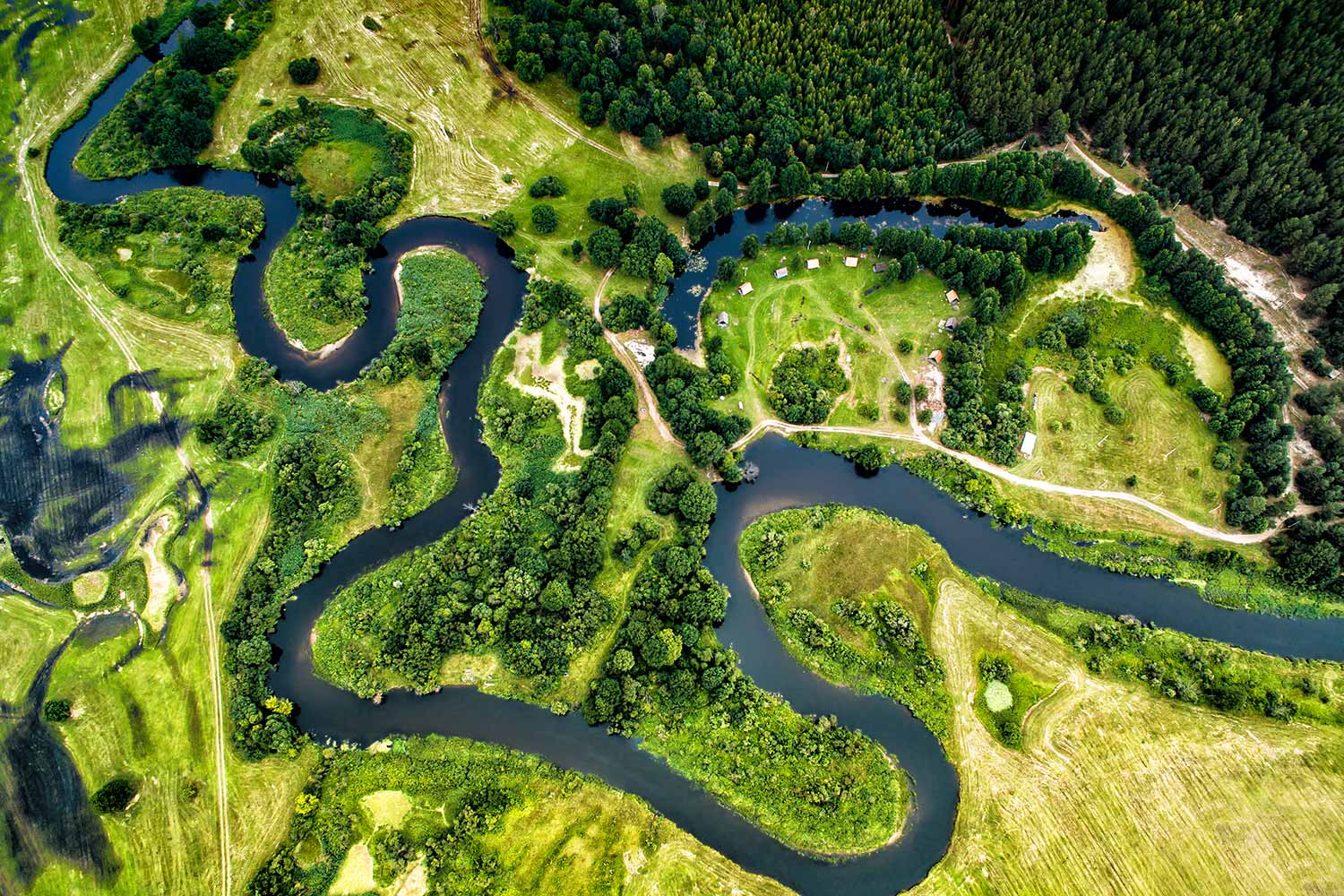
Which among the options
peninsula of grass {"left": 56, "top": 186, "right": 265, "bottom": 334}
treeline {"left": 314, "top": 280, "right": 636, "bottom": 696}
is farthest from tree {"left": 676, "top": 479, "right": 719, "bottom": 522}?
peninsula of grass {"left": 56, "top": 186, "right": 265, "bottom": 334}

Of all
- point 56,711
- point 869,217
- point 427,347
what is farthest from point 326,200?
point 869,217

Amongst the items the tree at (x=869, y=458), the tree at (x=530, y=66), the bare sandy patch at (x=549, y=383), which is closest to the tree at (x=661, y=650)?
the bare sandy patch at (x=549, y=383)

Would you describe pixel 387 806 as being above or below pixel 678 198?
below

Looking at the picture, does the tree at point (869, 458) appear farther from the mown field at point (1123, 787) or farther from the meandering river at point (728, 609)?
the mown field at point (1123, 787)

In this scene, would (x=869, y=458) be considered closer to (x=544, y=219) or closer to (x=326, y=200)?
(x=544, y=219)

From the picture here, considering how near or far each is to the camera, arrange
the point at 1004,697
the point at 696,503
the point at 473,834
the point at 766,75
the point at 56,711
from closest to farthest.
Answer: the point at 473,834, the point at 56,711, the point at 1004,697, the point at 696,503, the point at 766,75

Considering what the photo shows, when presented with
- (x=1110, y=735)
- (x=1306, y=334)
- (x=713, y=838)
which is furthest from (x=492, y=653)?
(x=1306, y=334)

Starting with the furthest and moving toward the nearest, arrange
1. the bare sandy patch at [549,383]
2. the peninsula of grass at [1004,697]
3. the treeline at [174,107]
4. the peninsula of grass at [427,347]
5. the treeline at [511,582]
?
the treeline at [174,107], the bare sandy patch at [549,383], the peninsula of grass at [427,347], the treeline at [511,582], the peninsula of grass at [1004,697]
